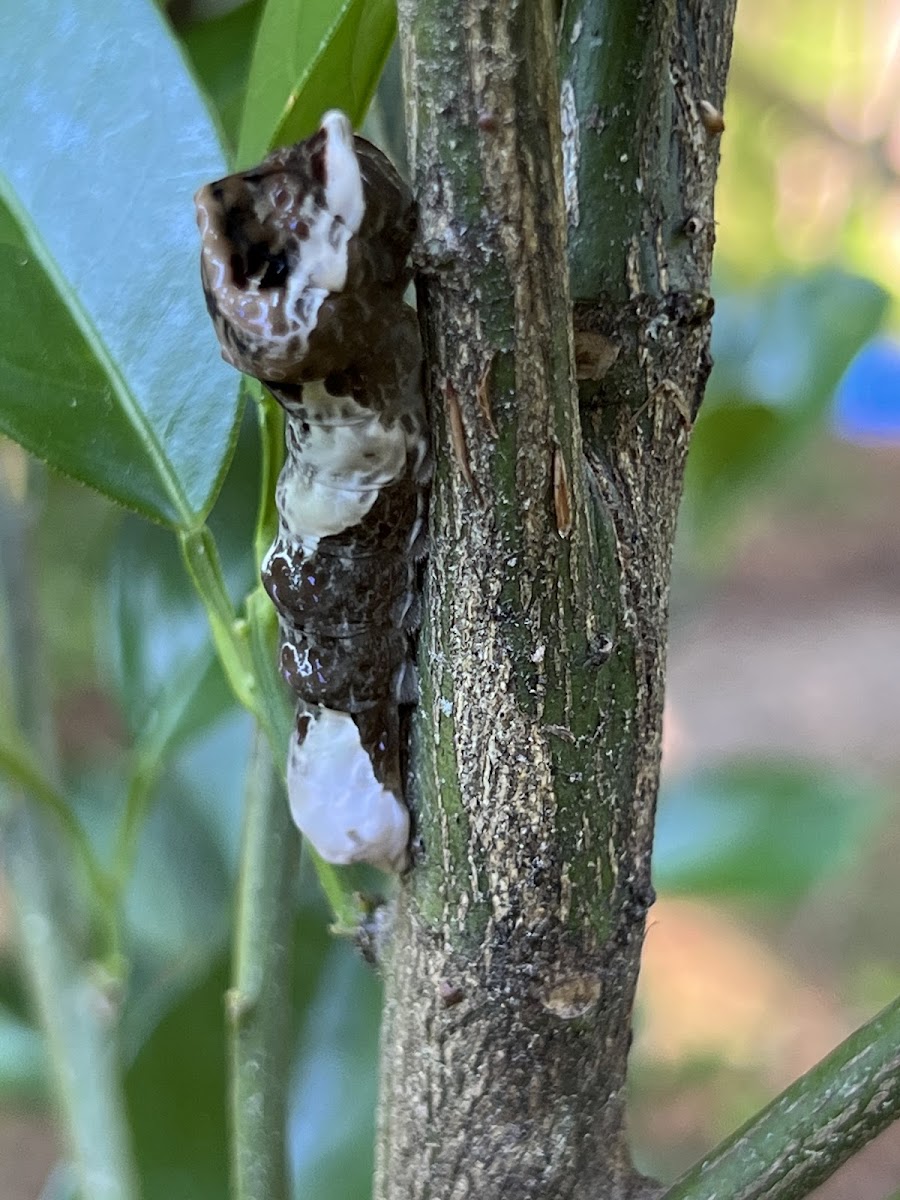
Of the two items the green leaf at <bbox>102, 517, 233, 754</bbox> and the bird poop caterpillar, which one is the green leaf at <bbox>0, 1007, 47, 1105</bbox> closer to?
the green leaf at <bbox>102, 517, 233, 754</bbox>

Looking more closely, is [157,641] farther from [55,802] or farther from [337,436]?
[337,436]

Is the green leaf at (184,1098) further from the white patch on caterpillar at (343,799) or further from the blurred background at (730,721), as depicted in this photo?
the white patch on caterpillar at (343,799)

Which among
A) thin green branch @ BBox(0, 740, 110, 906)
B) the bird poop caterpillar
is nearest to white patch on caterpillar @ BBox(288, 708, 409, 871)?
the bird poop caterpillar

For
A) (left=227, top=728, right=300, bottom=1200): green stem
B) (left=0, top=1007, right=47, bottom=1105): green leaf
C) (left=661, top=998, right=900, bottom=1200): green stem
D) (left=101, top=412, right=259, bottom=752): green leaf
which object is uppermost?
(left=101, top=412, right=259, bottom=752): green leaf

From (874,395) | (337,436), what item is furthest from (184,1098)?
(874,395)

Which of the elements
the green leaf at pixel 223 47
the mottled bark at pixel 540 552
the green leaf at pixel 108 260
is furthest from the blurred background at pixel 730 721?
the mottled bark at pixel 540 552

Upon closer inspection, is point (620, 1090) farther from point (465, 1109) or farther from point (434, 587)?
point (434, 587)
